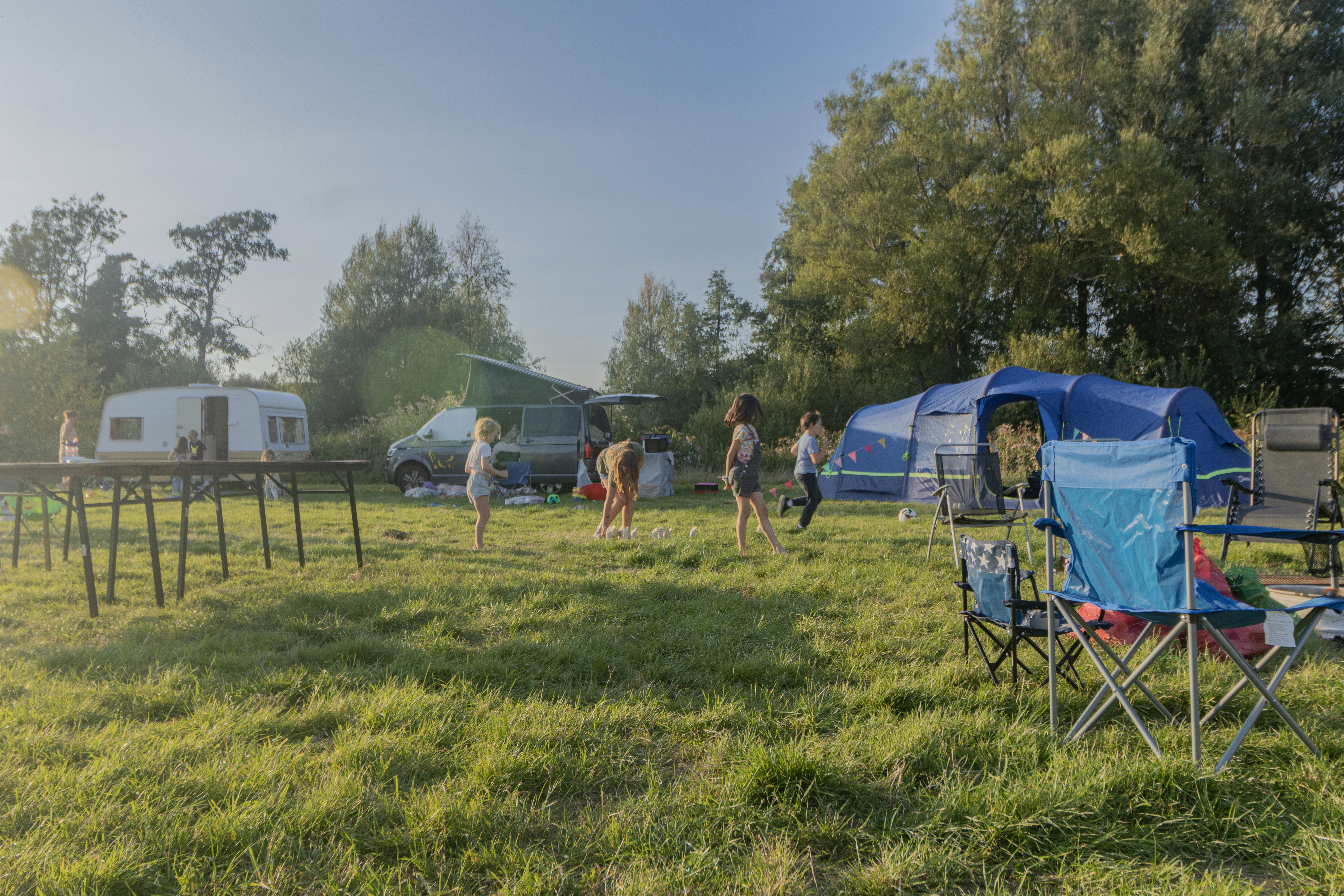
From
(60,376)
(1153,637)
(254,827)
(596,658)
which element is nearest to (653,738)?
(596,658)

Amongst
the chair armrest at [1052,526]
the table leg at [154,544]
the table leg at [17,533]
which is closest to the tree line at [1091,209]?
the table leg at [17,533]

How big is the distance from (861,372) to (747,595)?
57.5ft

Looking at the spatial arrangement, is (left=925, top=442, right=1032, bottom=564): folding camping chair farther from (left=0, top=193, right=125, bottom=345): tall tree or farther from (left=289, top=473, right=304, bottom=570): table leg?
(left=0, top=193, right=125, bottom=345): tall tree

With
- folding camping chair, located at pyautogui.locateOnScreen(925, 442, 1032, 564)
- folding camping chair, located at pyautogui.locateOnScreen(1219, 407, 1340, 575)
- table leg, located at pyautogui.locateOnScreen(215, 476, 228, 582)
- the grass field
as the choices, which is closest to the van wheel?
table leg, located at pyautogui.locateOnScreen(215, 476, 228, 582)

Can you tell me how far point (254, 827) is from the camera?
1.97 metres

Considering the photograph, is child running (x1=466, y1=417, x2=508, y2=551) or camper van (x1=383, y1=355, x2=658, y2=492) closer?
child running (x1=466, y1=417, x2=508, y2=551)

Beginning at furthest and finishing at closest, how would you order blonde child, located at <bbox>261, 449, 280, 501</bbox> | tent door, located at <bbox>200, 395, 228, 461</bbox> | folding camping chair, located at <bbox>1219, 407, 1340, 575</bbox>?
blonde child, located at <bbox>261, 449, 280, 501</bbox>
folding camping chair, located at <bbox>1219, 407, 1340, 575</bbox>
tent door, located at <bbox>200, 395, 228, 461</bbox>

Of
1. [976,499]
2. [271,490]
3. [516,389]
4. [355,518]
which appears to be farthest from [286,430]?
[976,499]

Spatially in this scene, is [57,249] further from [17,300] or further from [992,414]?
[992,414]

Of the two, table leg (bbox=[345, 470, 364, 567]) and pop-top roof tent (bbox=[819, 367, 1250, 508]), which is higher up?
pop-top roof tent (bbox=[819, 367, 1250, 508])

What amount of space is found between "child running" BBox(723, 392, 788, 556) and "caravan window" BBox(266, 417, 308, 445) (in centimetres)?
1310

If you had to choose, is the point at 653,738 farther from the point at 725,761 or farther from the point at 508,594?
the point at 508,594

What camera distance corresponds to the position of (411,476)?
13.5 metres

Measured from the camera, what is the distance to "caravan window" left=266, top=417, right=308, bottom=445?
1562 cm
